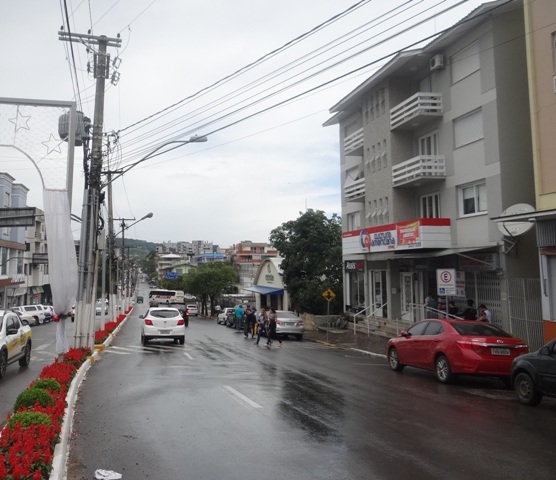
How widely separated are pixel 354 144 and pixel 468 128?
9.35 meters

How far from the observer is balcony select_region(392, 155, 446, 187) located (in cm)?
2317

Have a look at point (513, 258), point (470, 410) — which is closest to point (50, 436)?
point (470, 410)

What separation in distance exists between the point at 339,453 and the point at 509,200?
15.5 meters

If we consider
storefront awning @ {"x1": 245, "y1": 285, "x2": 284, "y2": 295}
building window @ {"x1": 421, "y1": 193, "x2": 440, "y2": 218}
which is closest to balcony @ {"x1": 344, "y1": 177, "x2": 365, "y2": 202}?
building window @ {"x1": 421, "y1": 193, "x2": 440, "y2": 218}

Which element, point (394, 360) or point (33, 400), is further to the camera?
point (394, 360)

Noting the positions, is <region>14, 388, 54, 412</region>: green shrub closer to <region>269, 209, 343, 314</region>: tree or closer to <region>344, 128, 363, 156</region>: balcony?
<region>344, 128, 363, 156</region>: balcony

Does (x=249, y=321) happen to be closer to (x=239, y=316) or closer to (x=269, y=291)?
(x=239, y=316)

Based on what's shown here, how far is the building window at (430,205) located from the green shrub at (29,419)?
806 inches

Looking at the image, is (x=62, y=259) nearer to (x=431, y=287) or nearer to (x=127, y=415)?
(x=127, y=415)

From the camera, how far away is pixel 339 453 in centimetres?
687

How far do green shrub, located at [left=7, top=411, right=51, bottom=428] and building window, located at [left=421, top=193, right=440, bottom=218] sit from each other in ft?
67.2

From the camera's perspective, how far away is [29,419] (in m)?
6.40

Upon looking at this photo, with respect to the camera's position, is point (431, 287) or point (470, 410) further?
point (431, 287)

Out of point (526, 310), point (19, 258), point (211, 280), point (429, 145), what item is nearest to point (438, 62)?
point (429, 145)
